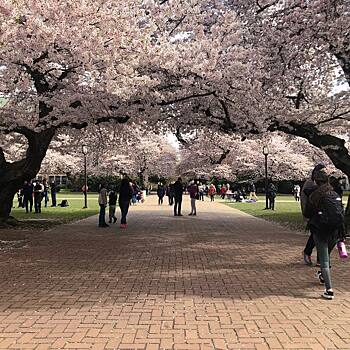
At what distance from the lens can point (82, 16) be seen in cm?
922

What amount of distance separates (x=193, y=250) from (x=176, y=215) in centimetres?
1116

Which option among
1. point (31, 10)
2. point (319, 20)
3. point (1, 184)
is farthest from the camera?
point (1, 184)

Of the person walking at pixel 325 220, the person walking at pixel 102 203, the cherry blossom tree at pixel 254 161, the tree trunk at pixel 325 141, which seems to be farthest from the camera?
the cherry blossom tree at pixel 254 161

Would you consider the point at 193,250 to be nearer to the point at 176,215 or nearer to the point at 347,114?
the point at 347,114

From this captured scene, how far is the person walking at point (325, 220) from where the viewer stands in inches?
256

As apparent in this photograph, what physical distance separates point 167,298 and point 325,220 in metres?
2.40

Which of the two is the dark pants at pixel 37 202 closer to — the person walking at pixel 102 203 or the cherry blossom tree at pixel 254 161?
the person walking at pixel 102 203

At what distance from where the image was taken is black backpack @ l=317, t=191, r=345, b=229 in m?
6.51

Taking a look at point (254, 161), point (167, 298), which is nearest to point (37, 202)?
point (167, 298)

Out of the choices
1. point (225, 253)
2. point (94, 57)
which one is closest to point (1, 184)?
point (94, 57)

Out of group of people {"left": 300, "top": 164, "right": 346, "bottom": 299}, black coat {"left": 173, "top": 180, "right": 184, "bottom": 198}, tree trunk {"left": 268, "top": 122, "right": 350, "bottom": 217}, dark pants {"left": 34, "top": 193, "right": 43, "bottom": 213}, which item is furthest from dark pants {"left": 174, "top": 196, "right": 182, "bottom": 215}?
group of people {"left": 300, "top": 164, "right": 346, "bottom": 299}

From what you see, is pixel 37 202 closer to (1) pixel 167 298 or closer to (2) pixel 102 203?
(2) pixel 102 203

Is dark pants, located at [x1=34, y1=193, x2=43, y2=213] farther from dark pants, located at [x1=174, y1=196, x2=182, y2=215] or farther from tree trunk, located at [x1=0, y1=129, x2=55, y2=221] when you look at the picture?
tree trunk, located at [x1=0, y1=129, x2=55, y2=221]

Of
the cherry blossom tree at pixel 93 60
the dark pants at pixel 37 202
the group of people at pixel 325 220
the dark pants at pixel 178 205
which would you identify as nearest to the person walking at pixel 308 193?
the group of people at pixel 325 220
